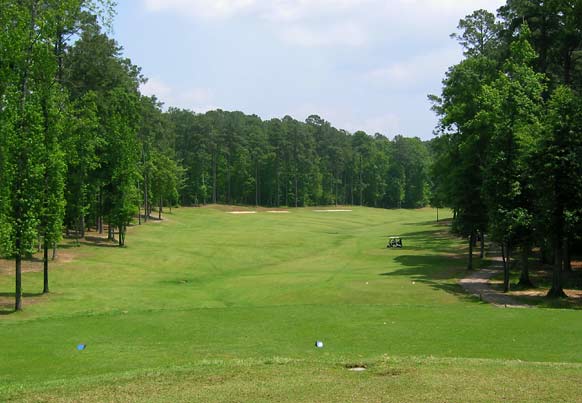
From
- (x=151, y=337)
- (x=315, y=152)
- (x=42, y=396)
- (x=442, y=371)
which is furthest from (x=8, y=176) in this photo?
(x=315, y=152)

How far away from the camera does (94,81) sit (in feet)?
192

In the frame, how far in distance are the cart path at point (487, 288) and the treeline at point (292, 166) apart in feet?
267

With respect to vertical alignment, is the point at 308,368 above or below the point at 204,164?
below

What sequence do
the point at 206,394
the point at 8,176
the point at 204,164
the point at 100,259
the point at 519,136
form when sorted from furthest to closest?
the point at 204,164 < the point at 100,259 < the point at 519,136 < the point at 8,176 < the point at 206,394

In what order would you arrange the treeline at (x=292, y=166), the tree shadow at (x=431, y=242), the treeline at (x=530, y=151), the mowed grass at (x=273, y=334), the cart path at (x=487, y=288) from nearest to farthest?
the mowed grass at (x=273, y=334) → the cart path at (x=487, y=288) → the treeline at (x=530, y=151) → the tree shadow at (x=431, y=242) → the treeline at (x=292, y=166)

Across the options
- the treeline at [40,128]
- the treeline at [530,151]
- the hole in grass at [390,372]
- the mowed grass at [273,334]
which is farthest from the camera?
the treeline at [530,151]

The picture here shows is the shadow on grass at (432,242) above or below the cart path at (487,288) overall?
above

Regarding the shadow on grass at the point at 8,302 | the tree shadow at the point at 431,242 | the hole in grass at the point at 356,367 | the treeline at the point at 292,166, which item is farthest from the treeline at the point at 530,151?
the treeline at the point at 292,166

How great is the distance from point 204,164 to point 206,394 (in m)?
124

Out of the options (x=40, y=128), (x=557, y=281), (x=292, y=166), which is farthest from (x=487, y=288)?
(x=292, y=166)

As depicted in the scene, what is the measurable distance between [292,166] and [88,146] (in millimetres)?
92208

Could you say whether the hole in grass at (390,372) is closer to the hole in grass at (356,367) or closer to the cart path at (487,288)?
the hole in grass at (356,367)

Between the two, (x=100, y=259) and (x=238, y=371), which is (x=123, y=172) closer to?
(x=100, y=259)

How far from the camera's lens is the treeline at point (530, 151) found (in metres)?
33.3
